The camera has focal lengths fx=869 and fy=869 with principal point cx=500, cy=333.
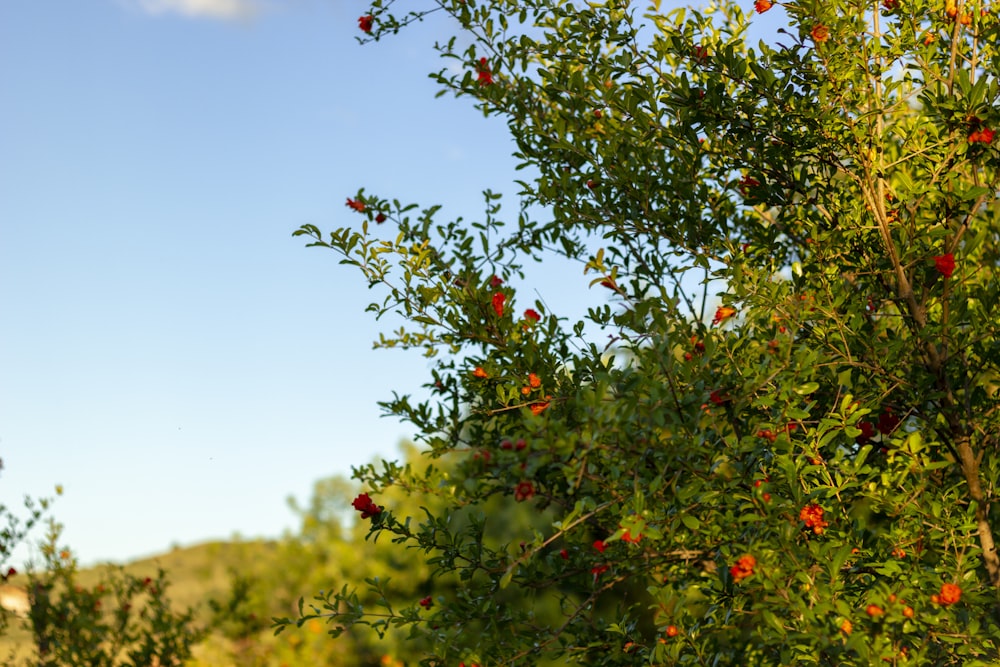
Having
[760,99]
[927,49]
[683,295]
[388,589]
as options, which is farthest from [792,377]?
[388,589]

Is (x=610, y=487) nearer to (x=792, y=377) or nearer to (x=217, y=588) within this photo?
(x=792, y=377)

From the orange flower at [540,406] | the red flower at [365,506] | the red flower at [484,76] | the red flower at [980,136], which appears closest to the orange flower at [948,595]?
the orange flower at [540,406]

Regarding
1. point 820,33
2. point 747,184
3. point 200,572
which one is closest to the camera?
point 820,33

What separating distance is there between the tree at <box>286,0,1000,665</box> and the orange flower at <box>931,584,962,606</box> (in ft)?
0.20

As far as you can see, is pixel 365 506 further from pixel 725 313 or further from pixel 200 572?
pixel 200 572

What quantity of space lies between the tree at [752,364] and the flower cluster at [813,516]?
2 cm

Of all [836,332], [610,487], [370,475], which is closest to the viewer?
[610,487]

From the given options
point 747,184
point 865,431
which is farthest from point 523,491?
point 747,184

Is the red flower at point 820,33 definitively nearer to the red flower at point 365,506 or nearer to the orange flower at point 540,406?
the orange flower at point 540,406

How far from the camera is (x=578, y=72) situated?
3.91 meters

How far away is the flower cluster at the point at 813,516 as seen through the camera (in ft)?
10.5

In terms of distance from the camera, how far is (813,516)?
320 cm

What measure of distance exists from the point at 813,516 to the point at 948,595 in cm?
55

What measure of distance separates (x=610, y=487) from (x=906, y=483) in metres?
1.36
